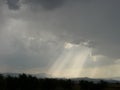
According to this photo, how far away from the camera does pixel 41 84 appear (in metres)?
52.1

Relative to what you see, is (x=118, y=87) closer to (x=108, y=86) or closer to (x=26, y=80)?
(x=108, y=86)

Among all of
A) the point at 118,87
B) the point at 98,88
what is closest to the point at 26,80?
the point at 98,88

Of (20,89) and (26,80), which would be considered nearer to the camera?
(20,89)

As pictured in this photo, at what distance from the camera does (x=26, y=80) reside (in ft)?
171

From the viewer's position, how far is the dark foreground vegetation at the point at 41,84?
50031 mm

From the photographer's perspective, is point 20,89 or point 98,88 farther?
point 98,88

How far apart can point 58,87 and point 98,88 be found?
21.7 ft

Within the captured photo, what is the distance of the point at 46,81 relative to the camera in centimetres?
5341

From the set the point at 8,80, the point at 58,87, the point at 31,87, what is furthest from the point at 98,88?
the point at 8,80

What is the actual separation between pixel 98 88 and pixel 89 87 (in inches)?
60.8

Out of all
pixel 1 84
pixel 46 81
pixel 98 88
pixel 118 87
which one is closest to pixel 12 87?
pixel 1 84

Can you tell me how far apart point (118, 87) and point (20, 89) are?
53.4ft

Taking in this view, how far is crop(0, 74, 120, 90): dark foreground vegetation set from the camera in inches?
1970

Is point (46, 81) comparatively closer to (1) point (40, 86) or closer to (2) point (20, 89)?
(1) point (40, 86)
